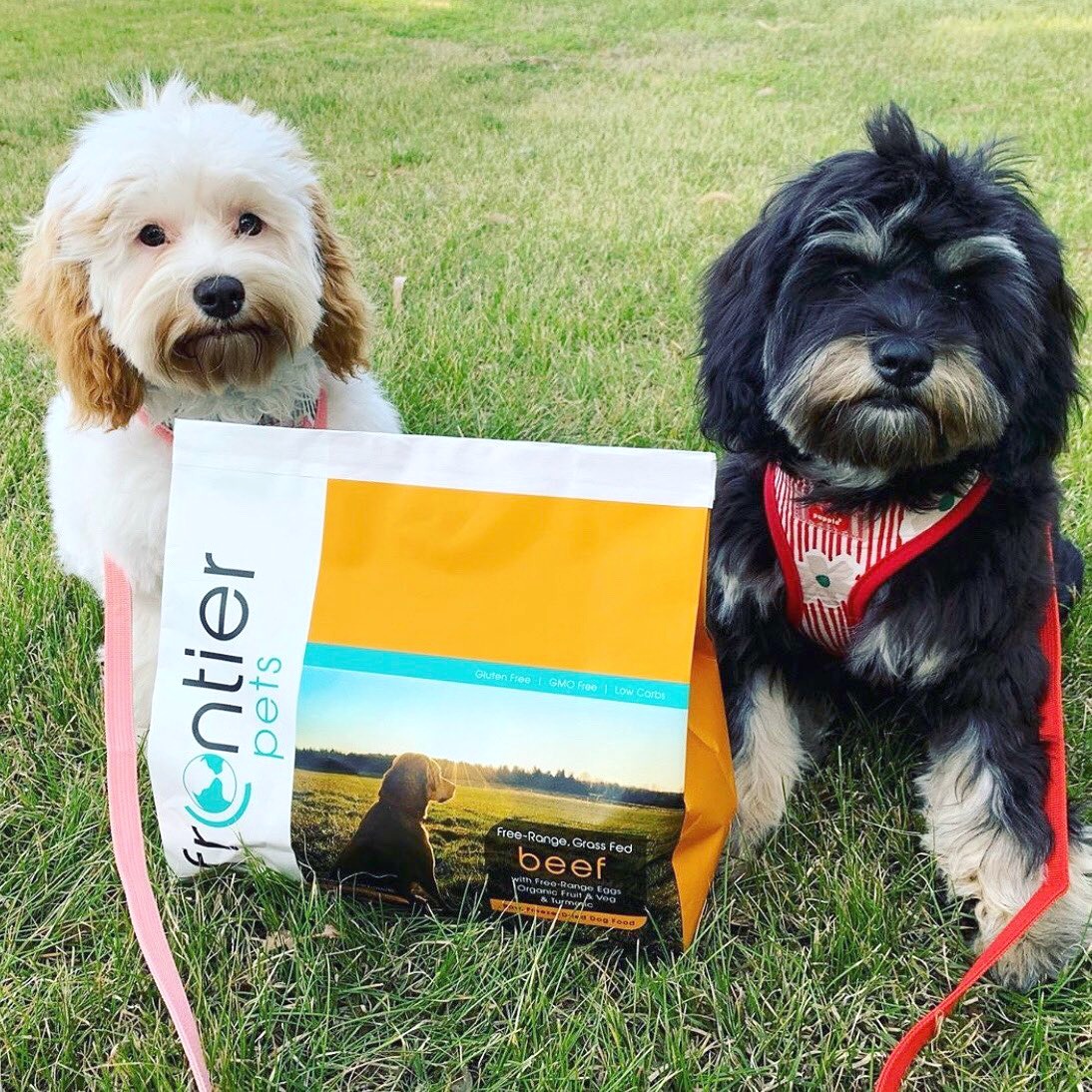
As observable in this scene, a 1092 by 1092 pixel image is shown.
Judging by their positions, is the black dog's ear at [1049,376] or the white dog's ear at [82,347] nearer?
the black dog's ear at [1049,376]

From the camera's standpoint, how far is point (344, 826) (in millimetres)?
1560

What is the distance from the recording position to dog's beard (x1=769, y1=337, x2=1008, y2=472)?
4.82ft

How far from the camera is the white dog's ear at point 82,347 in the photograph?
1.89 meters

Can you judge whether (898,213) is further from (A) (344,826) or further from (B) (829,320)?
(A) (344,826)

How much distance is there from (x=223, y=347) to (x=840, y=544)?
117cm

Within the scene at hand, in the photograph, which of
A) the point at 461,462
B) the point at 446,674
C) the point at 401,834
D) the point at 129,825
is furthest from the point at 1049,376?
the point at 129,825

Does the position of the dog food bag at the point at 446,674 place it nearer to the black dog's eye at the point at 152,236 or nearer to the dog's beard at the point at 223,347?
the dog's beard at the point at 223,347

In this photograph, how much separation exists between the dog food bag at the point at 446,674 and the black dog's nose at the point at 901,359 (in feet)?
0.99

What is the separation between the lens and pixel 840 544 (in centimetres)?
169

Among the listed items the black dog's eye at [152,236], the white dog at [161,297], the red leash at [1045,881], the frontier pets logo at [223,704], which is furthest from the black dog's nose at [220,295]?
the red leash at [1045,881]

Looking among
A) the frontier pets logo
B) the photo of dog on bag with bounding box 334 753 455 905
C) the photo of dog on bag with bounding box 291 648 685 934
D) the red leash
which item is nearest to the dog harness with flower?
the red leash

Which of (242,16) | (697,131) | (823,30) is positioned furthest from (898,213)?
(242,16)

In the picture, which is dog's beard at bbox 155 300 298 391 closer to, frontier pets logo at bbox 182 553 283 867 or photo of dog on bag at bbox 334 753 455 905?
frontier pets logo at bbox 182 553 283 867

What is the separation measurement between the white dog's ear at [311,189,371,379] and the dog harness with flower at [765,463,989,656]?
94 cm
